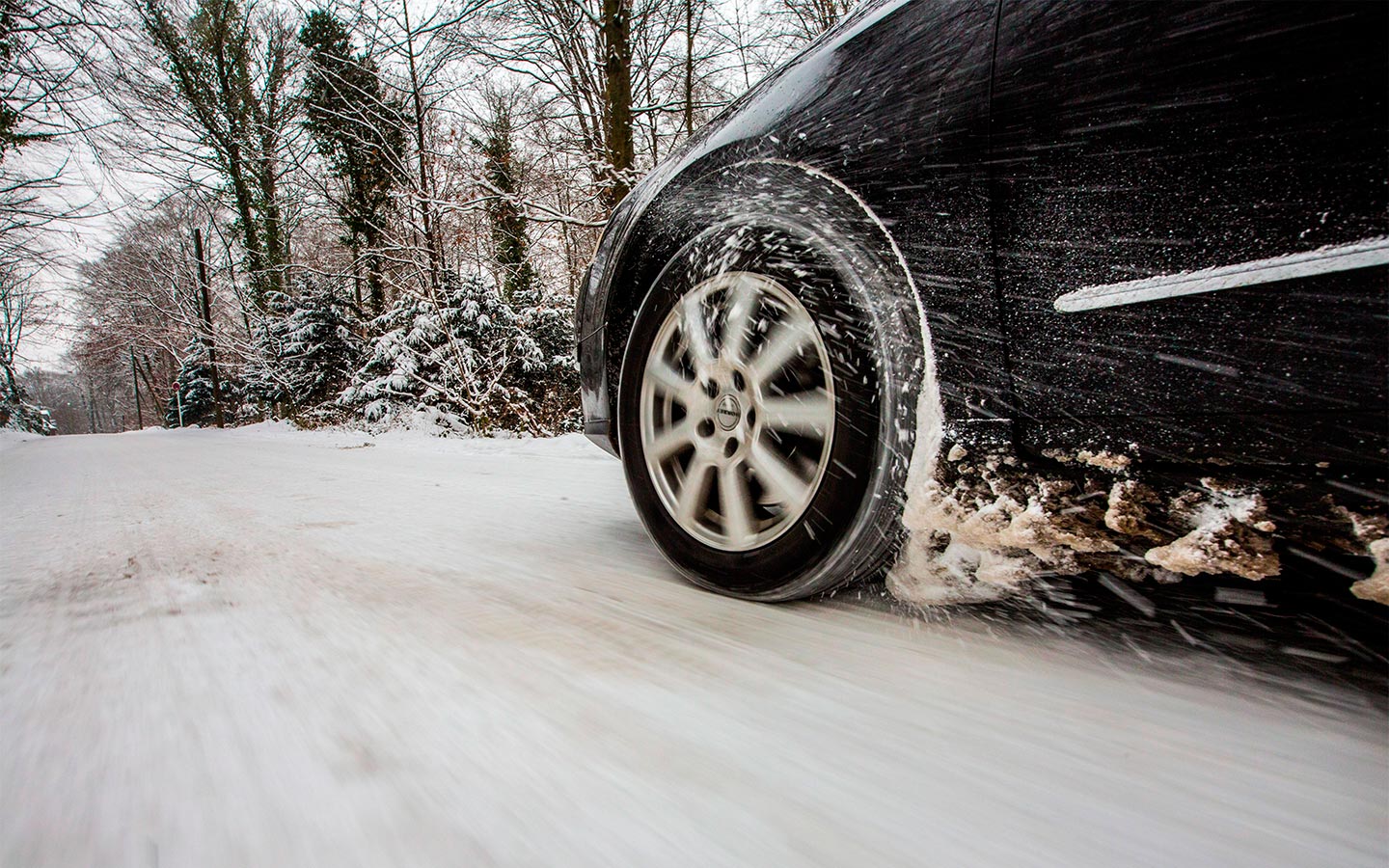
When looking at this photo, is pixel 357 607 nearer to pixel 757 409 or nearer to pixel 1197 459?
pixel 757 409

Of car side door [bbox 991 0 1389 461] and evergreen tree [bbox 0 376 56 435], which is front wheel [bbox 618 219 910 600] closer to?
car side door [bbox 991 0 1389 461]

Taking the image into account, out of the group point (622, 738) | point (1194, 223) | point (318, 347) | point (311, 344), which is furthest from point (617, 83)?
point (311, 344)

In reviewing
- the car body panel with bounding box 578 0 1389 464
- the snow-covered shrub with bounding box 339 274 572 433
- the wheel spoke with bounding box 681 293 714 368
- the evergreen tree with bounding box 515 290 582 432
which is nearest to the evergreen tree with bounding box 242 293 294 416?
the snow-covered shrub with bounding box 339 274 572 433

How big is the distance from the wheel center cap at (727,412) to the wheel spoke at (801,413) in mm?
78

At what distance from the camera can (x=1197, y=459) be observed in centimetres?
102

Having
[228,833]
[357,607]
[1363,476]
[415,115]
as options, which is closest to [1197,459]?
[1363,476]

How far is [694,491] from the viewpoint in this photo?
5.63 feet

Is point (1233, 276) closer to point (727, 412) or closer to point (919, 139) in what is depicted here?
point (919, 139)

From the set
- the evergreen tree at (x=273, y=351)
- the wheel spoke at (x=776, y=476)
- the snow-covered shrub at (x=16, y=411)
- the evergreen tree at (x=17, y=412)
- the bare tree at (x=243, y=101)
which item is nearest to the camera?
the wheel spoke at (x=776, y=476)

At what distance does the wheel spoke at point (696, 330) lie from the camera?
66.9 inches

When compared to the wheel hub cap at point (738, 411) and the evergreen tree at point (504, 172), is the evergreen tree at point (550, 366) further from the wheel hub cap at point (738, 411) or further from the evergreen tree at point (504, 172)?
the wheel hub cap at point (738, 411)

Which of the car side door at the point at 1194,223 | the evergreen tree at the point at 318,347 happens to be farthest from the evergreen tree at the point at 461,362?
the car side door at the point at 1194,223

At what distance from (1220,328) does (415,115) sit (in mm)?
13230

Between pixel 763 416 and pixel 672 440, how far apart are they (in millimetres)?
315
